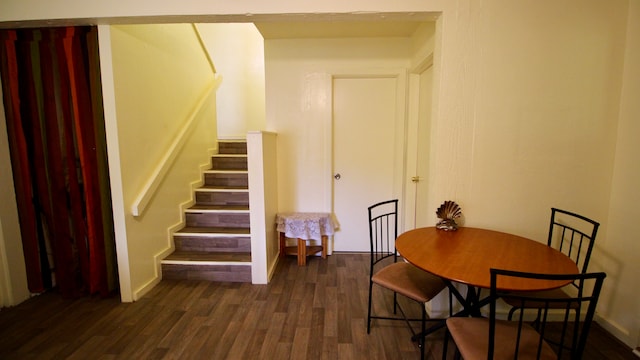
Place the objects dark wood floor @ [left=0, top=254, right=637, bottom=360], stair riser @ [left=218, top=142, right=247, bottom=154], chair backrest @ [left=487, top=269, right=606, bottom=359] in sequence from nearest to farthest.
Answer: chair backrest @ [left=487, top=269, right=606, bottom=359] → dark wood floor @ [left=0, top=254, right=637, bottom=360] → stair riser @ [left=218, top=142, right=247, bottom=154]

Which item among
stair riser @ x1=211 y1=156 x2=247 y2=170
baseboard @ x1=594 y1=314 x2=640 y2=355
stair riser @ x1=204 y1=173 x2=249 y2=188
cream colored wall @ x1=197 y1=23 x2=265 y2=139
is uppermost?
cream colored wall @ x1=197 y1=23 x2=265 y2=139

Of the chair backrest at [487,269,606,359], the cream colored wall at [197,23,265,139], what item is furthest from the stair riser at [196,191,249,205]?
the chair backrest at [487,269,606,359]

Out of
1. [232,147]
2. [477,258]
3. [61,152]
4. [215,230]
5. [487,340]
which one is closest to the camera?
[487,340]

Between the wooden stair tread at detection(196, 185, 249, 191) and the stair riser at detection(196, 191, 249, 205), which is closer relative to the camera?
the stair riser at detection(196, 191, 249, 205)

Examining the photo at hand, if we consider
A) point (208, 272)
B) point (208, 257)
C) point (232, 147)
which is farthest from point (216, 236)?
point (232, 147)

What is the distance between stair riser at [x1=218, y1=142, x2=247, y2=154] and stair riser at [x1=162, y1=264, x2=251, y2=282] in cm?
195

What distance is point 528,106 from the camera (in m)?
1.99

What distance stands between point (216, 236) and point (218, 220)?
0.93 ft

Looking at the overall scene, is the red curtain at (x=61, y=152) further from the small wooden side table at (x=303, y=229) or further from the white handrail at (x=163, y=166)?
the small wooden side table at (x=303, y=229)

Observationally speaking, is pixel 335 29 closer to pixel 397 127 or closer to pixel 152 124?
pixel 397 127

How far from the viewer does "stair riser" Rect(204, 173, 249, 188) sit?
363 cm

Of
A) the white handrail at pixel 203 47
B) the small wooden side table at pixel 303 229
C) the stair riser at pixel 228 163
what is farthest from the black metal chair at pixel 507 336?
the white handrail at pixel 203 47

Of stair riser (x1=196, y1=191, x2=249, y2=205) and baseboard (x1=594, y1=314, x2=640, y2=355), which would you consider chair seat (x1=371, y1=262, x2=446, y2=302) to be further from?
stair riser (x1=196, y1=191, x2=249, y2=205)

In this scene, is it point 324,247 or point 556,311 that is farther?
point 324,247
